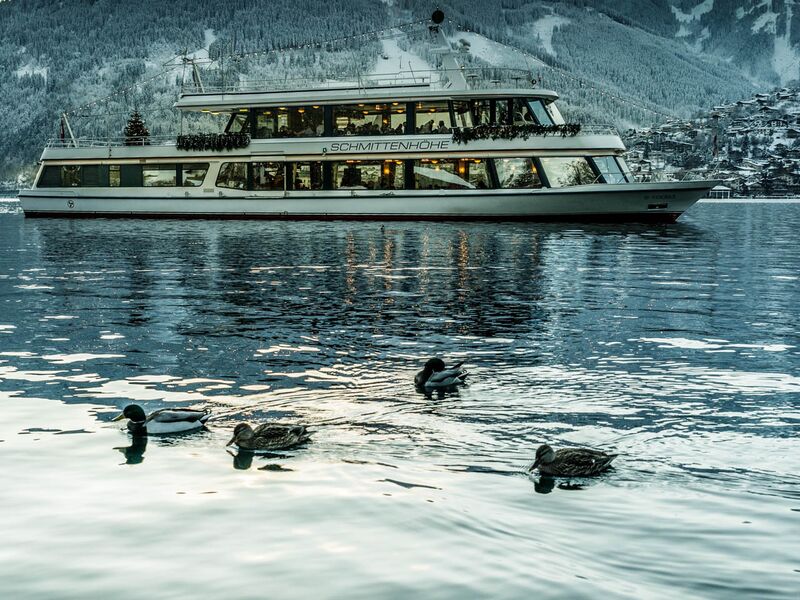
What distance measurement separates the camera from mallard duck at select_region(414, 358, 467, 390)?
12305 mm

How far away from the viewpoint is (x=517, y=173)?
5112 centimetres

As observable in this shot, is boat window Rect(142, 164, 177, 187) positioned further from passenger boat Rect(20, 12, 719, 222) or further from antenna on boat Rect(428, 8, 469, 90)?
antenna on boat Rect(428, 8, 469, 90)

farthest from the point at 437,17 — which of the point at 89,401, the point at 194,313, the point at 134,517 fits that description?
the point at 134,517

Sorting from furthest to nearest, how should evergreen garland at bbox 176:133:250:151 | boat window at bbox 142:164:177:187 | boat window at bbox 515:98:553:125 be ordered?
boat window at bbox 142:164:177:187 < evergreen garland at bbox 176:133:250:151 < boat window at bbox 515:98:553:125

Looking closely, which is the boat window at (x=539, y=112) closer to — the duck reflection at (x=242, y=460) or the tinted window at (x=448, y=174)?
the tinted window at (x=448, y=174)

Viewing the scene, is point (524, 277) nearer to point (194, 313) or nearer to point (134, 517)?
point (194, 313)

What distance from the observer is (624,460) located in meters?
9.76

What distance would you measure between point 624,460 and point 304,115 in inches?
1903

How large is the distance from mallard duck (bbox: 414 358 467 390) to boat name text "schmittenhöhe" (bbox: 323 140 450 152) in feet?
133

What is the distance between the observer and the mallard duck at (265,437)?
9.94 metres

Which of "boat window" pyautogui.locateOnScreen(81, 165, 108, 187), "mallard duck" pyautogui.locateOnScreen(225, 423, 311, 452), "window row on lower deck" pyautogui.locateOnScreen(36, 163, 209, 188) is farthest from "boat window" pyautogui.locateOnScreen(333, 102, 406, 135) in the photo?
"mallard duck" pyautogui.locateOnScreen(225, 423, 311, 452)

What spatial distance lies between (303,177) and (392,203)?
18.9 feet

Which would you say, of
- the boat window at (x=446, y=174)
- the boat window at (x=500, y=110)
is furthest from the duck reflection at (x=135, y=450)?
the boat window at (x=500, y=110)

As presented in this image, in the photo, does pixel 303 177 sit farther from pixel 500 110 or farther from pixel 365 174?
pixel 500 110
